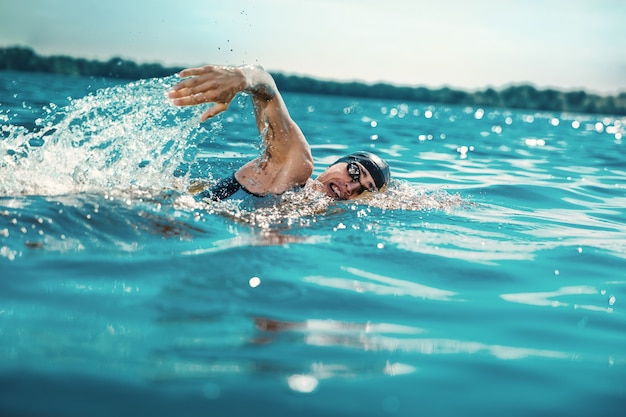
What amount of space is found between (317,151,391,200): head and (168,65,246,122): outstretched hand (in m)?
2.34

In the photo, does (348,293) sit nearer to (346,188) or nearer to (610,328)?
(610,328)

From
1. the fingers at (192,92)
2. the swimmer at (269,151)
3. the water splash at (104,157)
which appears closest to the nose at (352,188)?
the swimmer at (269,151)

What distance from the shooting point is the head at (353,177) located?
7180mm

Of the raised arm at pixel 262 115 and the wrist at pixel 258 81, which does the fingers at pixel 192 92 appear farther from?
the wrist at pixel 258 81

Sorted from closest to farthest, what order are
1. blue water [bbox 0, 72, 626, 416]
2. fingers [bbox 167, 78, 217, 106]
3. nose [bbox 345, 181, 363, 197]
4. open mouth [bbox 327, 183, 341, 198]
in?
blue water [bbox 0, 72, 626, 416] → fingers [bbox 167, 78, 217, 106] → open mouth [bbox 327, 183, 341, 198] → nose [bbox 345, 181, 363, 197]

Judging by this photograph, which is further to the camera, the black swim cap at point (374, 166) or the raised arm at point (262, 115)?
the black swim cap at point (374, 166)

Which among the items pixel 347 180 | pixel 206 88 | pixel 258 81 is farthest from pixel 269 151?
pixel 347 180

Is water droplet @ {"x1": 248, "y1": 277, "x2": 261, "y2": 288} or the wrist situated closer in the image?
→ water droplet @ {"x1": 248, "y1": 277, "x2": 261, "y2": 288}

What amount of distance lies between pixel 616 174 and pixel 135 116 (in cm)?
1056

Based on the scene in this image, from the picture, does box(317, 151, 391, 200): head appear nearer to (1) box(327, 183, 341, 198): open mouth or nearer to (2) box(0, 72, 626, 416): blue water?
(1) box(327, 183, 341, 198): open mouth

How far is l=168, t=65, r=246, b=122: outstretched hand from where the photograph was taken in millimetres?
4707

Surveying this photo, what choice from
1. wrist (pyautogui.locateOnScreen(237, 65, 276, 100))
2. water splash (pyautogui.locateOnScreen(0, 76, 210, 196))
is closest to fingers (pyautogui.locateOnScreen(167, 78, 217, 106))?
wrist (pyautogui.locateOnScreen(237, 65, 276, 100))

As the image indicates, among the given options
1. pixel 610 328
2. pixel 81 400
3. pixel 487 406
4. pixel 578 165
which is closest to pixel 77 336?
pixel 81 400

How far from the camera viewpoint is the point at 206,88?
15.6 ft
